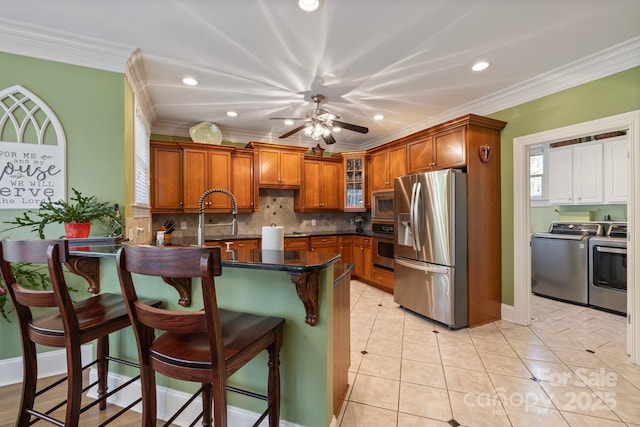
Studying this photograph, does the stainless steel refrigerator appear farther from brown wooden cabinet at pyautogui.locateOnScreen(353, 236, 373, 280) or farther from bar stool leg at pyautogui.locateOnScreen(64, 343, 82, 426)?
bar stool leg at pyautogui.locateOnScreen(64, 343, 82, 426)

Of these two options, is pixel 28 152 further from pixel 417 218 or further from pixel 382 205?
pixel 382 205

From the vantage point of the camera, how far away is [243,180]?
4547 millimetres

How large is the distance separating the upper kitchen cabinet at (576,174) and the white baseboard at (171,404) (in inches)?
199

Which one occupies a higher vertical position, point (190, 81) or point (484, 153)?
point (190, 81)

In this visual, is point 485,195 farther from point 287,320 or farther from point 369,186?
point 287,320

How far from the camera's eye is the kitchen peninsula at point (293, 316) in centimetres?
139

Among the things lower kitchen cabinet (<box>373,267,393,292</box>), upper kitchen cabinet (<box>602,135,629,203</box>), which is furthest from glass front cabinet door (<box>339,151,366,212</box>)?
upper kitchen cabinet (<box>602,135,629,203</box>)

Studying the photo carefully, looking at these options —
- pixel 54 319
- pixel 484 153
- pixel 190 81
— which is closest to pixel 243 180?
pixel 190 81

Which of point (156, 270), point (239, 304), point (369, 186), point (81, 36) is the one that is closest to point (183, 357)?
point (156, 270)

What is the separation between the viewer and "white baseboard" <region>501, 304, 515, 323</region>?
10.5ft

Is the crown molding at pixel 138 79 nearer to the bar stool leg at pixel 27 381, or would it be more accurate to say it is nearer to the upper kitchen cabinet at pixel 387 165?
the bar stool leg at pixel 27 381

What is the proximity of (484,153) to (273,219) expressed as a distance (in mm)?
3489

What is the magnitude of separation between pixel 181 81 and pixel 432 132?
2.93m

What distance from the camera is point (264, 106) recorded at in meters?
3.62
